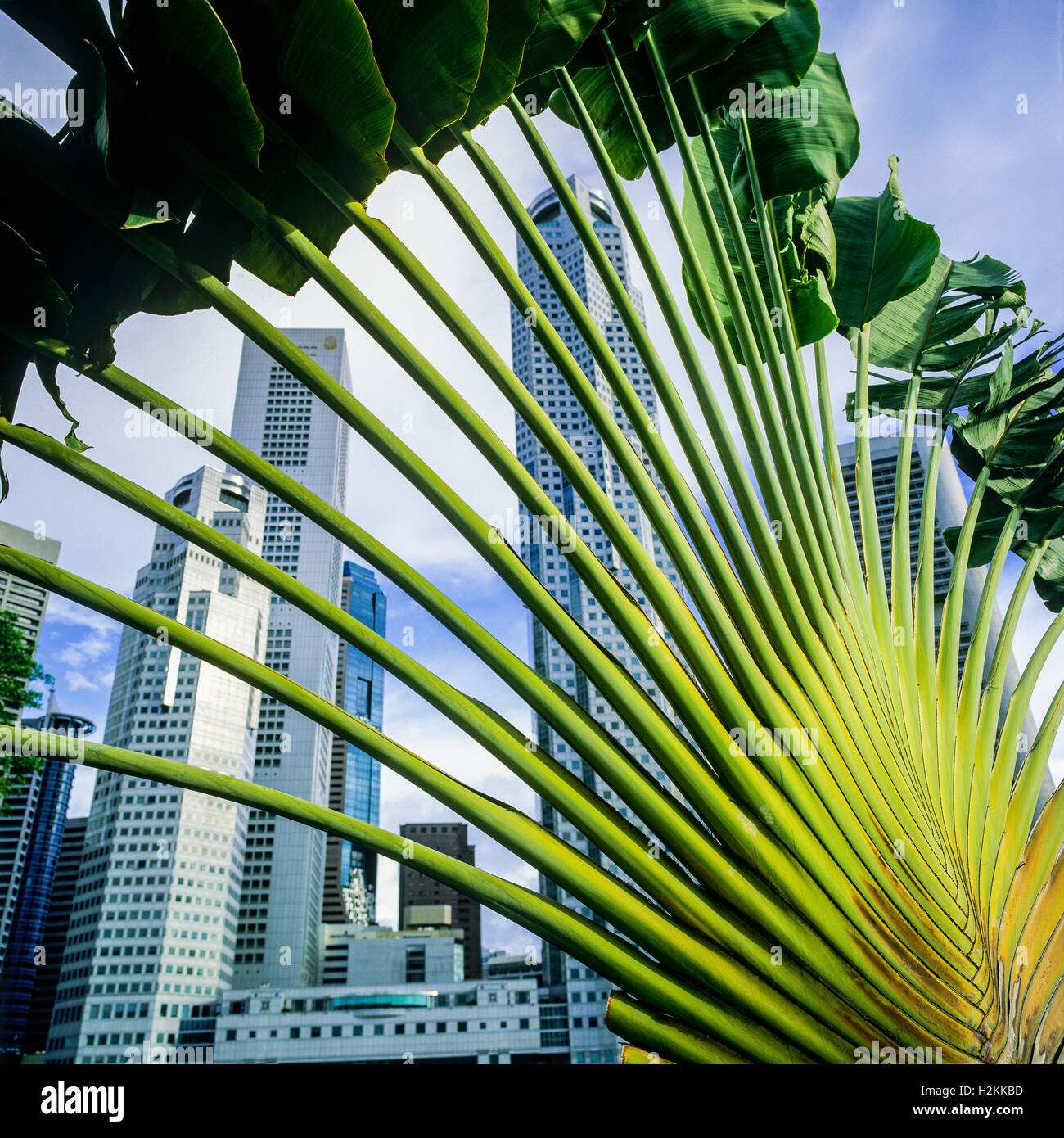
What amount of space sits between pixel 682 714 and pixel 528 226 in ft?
4.41

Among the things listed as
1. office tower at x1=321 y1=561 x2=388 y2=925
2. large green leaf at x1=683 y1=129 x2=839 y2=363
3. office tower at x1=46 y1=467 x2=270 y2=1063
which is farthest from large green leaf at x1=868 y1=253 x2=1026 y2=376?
office tower at x1=321 y1=561 x2=388 y2=925

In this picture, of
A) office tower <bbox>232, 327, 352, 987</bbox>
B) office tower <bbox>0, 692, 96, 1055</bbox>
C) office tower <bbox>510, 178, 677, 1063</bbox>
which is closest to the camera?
office tower <bbox>510, 178, 677, 1063</bbox>

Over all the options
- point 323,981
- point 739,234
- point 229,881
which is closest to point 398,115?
point 739,234

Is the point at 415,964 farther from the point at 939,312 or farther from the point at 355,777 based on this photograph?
the point at 939,312

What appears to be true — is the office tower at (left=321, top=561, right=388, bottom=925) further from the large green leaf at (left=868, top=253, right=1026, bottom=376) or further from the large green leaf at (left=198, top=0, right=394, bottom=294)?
the large green leaf at (left=198, top=0, right=394, bottom=294)

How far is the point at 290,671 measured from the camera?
267 ft

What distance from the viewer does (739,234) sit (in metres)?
2.12

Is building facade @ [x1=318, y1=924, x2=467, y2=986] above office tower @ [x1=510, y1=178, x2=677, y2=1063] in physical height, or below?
below

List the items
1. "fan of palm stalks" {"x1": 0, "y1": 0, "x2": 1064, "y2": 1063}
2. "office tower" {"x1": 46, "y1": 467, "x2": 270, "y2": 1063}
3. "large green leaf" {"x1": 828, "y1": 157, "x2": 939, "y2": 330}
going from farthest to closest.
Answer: "office tower" {"x1": 46, "y1": 467, "x2": 270, "y2": 1063} < "large green leaf" {"x1": 828, "y1": 157, "x2": 939, "y2": 330} < "fan of palm stalks" {"x1": 0, "y1": 0, "x2": 1064, "y2": 1063}

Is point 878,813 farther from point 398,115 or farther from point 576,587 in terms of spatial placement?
point 576,587

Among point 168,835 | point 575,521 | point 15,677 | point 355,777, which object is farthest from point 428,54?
point 355,777

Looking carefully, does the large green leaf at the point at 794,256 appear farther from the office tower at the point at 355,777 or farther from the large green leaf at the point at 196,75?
the office tower at the point at 355,777

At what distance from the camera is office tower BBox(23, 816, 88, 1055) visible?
68.4 metres

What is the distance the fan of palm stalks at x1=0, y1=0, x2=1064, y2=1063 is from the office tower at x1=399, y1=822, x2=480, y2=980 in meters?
87.5
